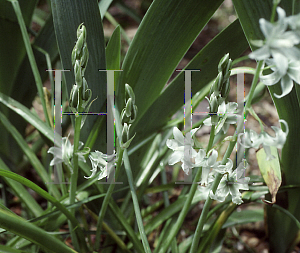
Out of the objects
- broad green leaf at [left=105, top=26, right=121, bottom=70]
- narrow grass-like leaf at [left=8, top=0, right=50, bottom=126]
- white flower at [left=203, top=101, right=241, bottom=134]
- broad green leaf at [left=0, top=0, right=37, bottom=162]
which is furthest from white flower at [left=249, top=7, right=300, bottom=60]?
broad green leaf at [left=0, top=0, right=37, bottom=162]

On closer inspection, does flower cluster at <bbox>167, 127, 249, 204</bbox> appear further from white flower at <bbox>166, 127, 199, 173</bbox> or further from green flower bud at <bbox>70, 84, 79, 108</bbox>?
green flower bud at <bbox>70, 84, 79, 108</bbox>

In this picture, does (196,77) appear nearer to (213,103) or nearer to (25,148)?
(213,103)

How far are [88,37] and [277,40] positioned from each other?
→ 359mm

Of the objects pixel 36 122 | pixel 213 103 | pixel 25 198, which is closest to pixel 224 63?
pixel 213 103

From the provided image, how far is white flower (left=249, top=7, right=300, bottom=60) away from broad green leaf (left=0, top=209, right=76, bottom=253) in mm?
315

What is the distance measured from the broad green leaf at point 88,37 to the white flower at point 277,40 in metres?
0.34

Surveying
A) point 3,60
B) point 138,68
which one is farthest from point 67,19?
point 3,60

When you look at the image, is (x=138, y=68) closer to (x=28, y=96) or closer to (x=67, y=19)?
(x=67, y=19)

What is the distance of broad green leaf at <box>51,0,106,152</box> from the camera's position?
19.4 inches

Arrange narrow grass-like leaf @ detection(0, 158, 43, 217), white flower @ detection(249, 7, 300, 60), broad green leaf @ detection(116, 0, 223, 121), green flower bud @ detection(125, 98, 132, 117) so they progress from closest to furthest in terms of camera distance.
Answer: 1. white flower @ detection(249, 7, 300, 60)
2. green flower bud @ detection(125, 98, 132, 117)
3. broad green leaf @ detection(116, 0, 223, 121)
4. narrow grass-like leaf @ detection(0, 158, 43, 217)

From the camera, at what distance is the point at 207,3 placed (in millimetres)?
457

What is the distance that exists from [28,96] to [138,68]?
1.29 feet

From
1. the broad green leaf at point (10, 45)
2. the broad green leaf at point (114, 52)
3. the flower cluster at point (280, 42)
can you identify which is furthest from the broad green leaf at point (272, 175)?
the broad green leaf at point (10, 45)

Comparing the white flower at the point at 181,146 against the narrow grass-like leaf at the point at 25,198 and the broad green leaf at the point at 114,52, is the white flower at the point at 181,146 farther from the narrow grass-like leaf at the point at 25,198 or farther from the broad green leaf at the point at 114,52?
the narrow grass-like leaf at the point at 25,198
